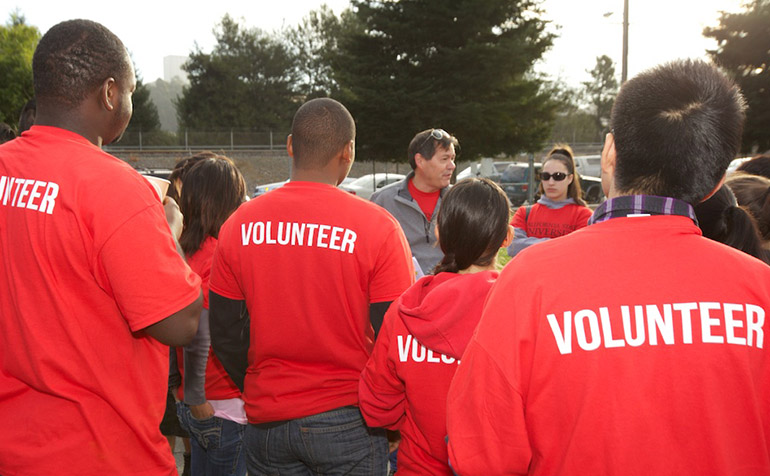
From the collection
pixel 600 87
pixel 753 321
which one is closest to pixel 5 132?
pixel 753 321

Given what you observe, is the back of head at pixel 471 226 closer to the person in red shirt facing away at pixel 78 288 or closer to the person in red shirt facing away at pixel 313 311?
the person in red shirt facing away at pixel 313 311

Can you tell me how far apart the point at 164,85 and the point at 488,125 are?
9583cm

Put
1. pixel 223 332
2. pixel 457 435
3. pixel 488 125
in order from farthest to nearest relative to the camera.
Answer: pixel 488 125 → pixel 223 332 → pixel 457 435

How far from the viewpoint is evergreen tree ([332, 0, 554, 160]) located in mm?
23547

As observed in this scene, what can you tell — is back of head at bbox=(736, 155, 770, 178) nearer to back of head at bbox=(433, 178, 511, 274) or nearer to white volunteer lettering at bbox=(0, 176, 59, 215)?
back of head at bbox=(433, 178, 511, 274)

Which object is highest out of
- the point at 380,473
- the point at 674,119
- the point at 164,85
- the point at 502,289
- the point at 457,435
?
the point at 164,85

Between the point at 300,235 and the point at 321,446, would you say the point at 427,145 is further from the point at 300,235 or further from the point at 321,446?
the point at 321,446

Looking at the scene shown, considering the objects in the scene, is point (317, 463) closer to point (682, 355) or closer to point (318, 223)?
point (318, 223)

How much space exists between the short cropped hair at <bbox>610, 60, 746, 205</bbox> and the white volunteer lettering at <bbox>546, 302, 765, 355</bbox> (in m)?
0.27

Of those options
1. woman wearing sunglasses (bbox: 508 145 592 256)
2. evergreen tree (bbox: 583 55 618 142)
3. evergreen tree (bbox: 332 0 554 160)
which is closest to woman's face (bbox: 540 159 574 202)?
woman wearing sunglasses (bbox: 508 145 592 256)

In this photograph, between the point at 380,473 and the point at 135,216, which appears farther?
the point at 380,473

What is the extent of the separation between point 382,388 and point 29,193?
1391 millimetres

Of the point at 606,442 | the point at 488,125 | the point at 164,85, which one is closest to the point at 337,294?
the point at 606,442

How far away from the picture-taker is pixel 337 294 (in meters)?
2.51
